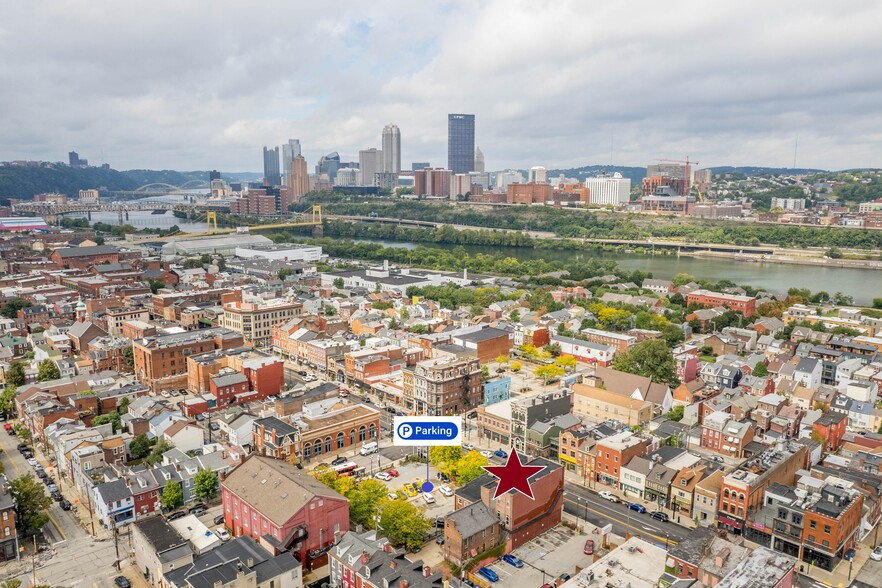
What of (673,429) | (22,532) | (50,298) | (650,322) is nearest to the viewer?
(22,532)

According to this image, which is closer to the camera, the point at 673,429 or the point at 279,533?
the point at 279,533

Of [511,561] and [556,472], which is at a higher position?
[556,472]

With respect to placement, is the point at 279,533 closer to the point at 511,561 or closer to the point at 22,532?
the point at 511,561

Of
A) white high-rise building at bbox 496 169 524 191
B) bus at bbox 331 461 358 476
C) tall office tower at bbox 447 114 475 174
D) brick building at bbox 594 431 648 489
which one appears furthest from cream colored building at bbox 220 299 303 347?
tall office tower at bbox 447 114 475 174

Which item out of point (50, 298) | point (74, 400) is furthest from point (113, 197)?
point (74, 400)

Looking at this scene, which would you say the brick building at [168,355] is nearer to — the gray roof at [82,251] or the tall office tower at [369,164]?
the gray roof at [82,251]

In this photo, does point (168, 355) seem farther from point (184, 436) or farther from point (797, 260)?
point (797, 260)

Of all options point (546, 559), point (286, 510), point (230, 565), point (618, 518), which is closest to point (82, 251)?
point (286, 510)
